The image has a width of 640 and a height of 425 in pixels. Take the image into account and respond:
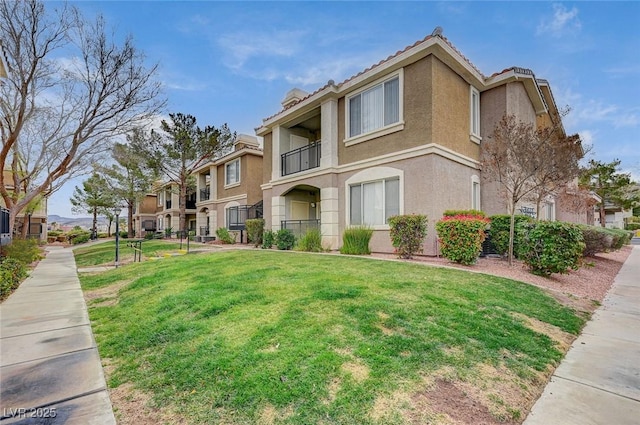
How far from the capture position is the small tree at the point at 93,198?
35.8 metres

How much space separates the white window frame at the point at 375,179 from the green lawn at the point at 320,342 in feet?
16.4

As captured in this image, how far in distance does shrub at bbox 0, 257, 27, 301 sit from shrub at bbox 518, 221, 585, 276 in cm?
1300

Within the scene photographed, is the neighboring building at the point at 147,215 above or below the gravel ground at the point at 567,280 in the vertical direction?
above

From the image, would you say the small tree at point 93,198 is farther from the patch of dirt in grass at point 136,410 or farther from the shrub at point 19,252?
the patch of dirt in grass at point 136,410

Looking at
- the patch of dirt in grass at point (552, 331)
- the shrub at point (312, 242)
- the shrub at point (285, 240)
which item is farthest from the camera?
the shrub at point (285, 240)

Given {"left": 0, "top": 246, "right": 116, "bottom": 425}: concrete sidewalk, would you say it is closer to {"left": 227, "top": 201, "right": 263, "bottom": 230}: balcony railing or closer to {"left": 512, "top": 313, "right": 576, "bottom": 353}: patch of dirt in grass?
{"left": 512, "top": 313, "right": 576, "bottom": 353}: patch of dirt in grass

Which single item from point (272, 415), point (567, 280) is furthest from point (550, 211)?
point (272, 415)

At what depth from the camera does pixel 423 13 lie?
12008mm

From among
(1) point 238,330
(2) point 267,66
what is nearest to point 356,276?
(1) point 238,330

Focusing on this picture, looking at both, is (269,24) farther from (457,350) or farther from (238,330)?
(457,350)

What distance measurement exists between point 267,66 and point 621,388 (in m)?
17.2

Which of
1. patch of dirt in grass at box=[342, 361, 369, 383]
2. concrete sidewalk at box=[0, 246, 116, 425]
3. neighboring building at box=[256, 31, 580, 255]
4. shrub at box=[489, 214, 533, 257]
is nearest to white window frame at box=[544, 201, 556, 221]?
neighboring building at box=[256, 31, 580, 255]

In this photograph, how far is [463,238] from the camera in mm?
8547

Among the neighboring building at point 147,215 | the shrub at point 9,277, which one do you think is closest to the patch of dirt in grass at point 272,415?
the shrub at point 9,277
